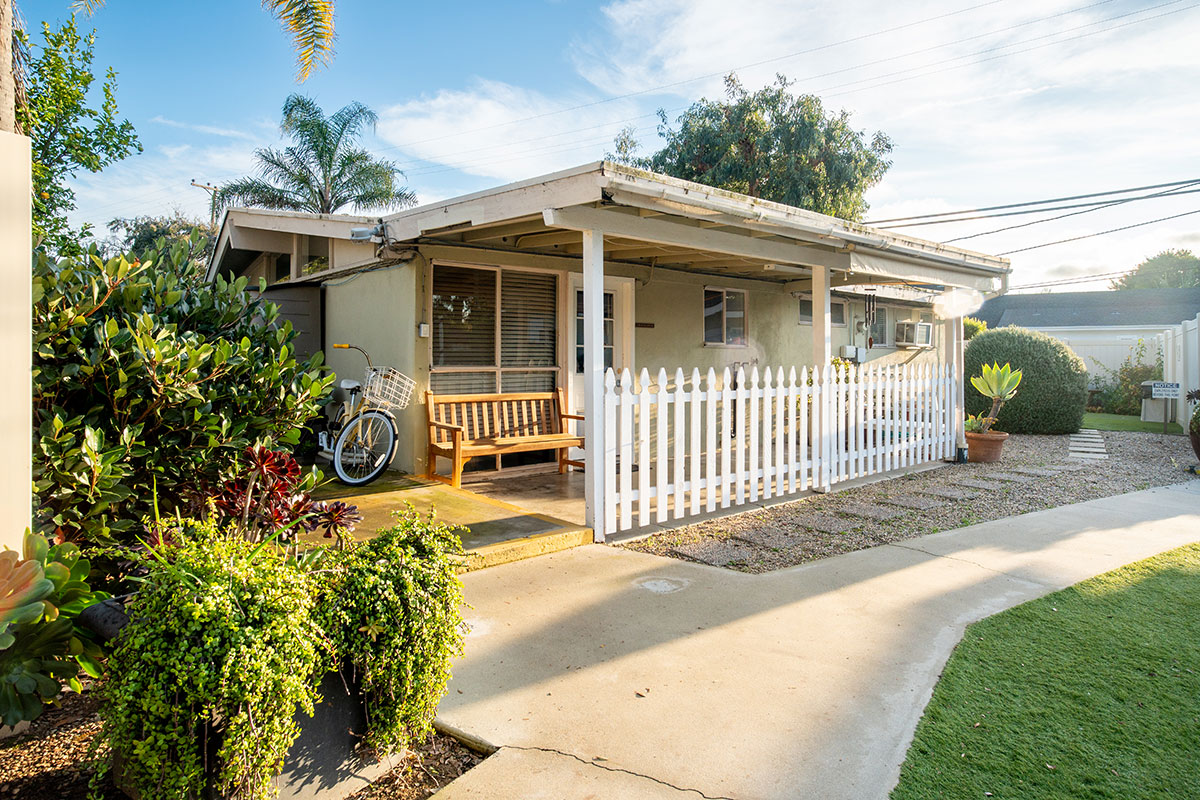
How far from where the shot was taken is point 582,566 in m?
4.89

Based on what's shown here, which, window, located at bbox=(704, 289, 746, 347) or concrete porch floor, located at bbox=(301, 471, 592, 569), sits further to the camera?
window, located at bbox=(704, 289, 746, 347)

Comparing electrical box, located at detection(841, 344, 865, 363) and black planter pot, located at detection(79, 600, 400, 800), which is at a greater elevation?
electrical box, located at detection(841, 344, 865, 363)

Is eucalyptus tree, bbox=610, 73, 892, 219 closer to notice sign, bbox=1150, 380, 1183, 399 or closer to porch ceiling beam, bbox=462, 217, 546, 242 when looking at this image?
notice sign, bbox=1150, 380, 1183, 399

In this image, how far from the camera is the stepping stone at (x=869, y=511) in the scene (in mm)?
6535

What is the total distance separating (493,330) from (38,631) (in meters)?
6.18

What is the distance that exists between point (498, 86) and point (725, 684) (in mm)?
20022

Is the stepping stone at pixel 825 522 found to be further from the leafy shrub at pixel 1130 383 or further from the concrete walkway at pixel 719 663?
the leafy shrub at pixel 1130 383

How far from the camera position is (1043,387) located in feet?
43.4

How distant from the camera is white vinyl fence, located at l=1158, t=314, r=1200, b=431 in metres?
12.6

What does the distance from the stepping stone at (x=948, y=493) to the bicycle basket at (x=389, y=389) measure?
18.5 feet

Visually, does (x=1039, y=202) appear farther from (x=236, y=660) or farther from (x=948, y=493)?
(x=236, y=660)

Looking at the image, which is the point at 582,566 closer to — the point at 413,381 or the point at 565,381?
the point at 413,381

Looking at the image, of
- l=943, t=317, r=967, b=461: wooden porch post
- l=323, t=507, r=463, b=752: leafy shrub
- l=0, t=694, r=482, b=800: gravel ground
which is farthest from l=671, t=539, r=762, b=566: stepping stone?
l=943, t=317, r=967, b=461: wooden porch post

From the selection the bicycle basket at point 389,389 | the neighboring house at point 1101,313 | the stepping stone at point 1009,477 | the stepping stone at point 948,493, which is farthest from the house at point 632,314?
the neighboring house at point 1101,313
